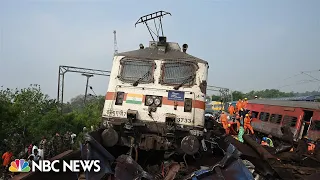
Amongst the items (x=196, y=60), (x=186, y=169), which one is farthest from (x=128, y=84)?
(x=186, y=169)

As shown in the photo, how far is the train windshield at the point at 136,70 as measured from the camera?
25.2 ft

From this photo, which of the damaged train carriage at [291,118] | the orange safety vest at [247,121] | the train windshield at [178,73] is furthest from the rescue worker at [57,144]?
the damaged train carriage at [291,118]

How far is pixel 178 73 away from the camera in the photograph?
7.69 metres

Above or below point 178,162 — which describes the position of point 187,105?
above

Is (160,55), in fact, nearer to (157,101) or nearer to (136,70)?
(136,70)

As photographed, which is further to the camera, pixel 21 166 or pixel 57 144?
pixel 57 144

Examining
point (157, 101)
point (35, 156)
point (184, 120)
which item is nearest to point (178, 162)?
point (184, 120)

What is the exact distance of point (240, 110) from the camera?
15.7 metres

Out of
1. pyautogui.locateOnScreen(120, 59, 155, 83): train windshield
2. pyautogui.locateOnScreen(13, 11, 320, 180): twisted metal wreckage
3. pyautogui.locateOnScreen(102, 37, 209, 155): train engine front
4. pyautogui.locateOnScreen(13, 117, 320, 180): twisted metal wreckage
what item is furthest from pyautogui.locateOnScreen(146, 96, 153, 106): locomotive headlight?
pyautogui.locateOnScreen(13, 117, 320, 180): twisted metal wreckage

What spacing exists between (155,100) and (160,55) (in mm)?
1232

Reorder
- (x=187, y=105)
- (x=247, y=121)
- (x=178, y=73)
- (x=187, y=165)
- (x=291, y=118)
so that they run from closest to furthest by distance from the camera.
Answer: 1. (x=187, y=165)
2. (x=187, y=105)
3. (x=178, y=73)
4. (x=247, y=121)
5. (x=291, y=118)

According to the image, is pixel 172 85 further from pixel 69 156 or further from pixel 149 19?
pixel 69 156

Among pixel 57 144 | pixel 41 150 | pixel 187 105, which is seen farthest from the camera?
pixel 57 144

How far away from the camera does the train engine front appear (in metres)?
7.09
